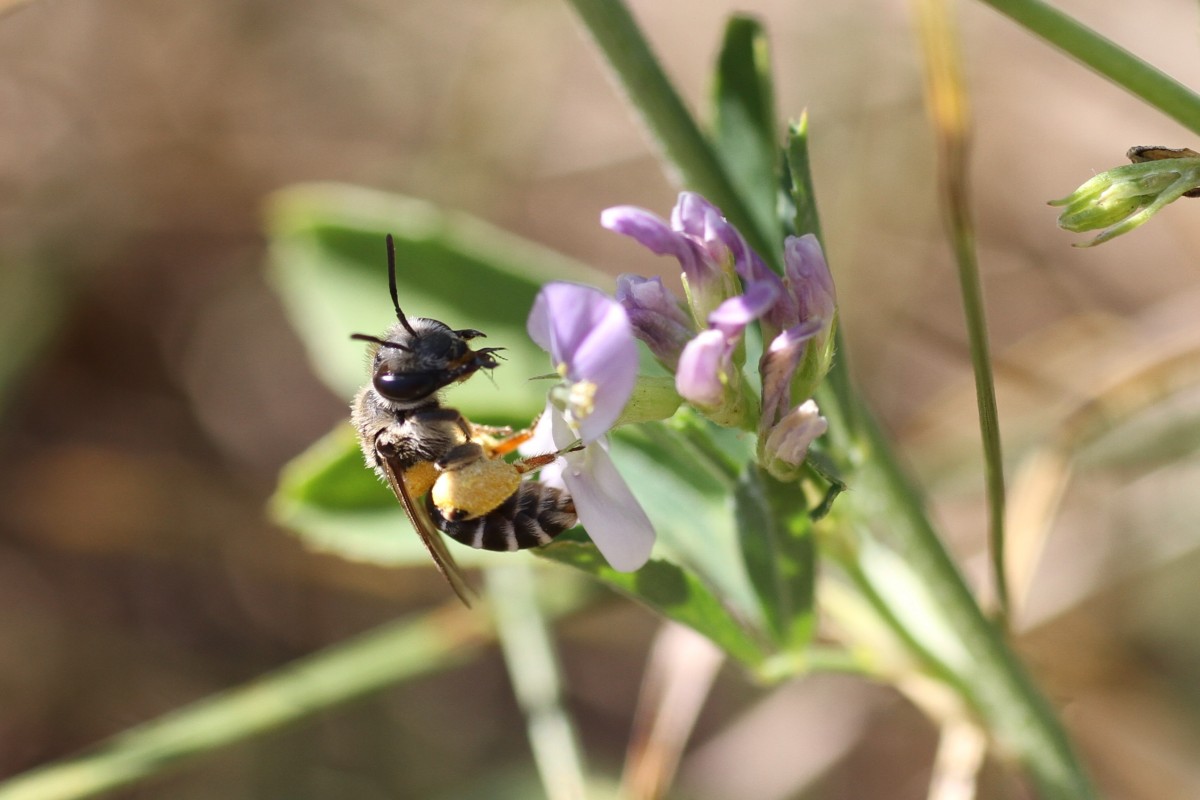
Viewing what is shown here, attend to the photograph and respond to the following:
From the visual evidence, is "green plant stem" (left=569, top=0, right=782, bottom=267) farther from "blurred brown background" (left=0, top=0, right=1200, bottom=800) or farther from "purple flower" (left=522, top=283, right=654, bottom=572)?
"blurred brown background" (left=0, top=0, right=1200, bottom=800)

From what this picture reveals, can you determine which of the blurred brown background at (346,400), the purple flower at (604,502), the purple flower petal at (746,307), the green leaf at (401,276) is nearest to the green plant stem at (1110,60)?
the purple flower petal at (746,307)

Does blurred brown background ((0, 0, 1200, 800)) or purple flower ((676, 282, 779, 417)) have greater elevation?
purple flower ((676, 282, 779, 417))

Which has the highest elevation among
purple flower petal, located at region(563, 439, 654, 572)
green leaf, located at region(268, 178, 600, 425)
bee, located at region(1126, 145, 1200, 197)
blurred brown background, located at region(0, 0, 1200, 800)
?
bee, located at region(1126, 145, 1200, 197)

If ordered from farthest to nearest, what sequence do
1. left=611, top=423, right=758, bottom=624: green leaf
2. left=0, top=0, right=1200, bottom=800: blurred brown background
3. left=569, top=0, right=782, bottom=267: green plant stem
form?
left=0, top=0, right=1200, bottom=800: blurred brown background → left=611, top=423, right=758, bottom=624: green leaf → left=569, top=0, right=782, bottom=267: green plant stem

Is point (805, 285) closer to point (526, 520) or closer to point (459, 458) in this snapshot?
point (526, 520)

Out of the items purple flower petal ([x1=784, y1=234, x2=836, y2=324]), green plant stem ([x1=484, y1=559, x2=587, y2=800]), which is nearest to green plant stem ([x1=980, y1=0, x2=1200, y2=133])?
purple flower petal ([x1=784, y1=234, x2=836, y2=324])

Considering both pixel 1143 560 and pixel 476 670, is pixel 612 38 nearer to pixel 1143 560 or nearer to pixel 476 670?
pixel 1143 560
